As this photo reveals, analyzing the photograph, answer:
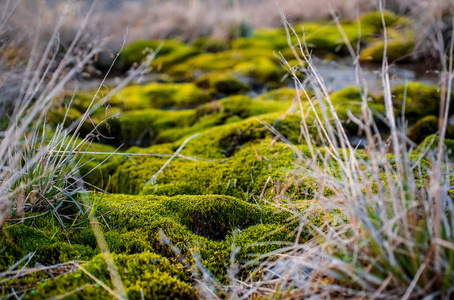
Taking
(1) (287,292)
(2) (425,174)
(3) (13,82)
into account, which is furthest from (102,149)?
(2) (425,174)

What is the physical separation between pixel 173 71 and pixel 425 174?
609 centimetres

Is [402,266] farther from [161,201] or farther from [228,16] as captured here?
[228,16]

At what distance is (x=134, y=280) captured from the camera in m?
1.44

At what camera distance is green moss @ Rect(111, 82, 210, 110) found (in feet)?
16.9

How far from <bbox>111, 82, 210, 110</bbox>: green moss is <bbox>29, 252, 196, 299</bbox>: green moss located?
12.7ft

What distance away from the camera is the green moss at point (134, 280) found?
1.33 meters

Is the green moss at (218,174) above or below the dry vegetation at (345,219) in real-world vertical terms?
below

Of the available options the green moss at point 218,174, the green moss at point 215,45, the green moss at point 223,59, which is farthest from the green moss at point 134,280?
the green moss at point 215,45

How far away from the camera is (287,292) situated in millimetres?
1396

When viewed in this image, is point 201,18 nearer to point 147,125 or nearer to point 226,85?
point 226,85

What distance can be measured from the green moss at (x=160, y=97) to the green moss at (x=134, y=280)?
388 cm

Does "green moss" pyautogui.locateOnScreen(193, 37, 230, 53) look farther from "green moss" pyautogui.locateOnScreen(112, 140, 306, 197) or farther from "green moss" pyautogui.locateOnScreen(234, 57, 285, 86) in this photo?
"green moss" pyautogui.locateOnScreen(112, 140, 306, 197)

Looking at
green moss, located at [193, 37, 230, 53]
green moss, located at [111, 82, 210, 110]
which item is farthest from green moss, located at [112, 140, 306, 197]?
green moss, located at [193, 37, 230, 53]

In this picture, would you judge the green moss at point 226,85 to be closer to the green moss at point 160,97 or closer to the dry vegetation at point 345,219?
the green moss at point 160,97
